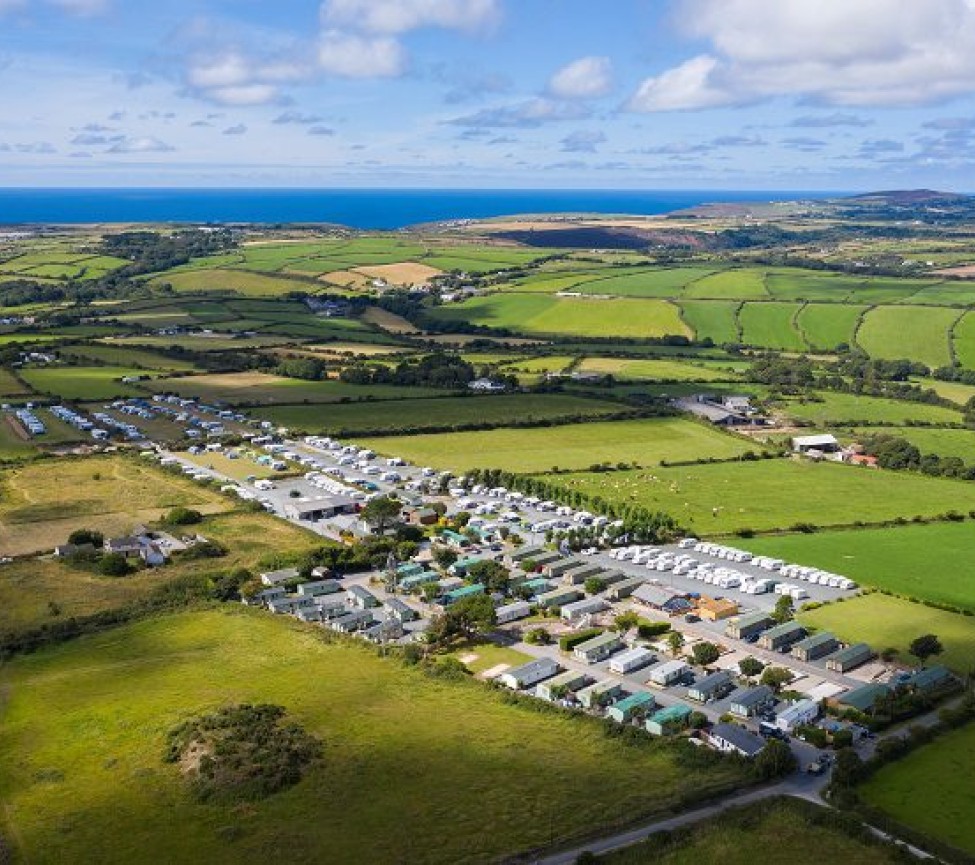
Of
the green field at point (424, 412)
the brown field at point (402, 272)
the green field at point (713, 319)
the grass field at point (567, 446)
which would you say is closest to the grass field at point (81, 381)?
the green field at point (424, 412)

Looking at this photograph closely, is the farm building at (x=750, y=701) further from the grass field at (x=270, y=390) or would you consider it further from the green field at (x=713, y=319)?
the green field at (x=713, y=319)

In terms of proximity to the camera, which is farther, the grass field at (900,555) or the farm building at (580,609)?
the grass field at (900,555)

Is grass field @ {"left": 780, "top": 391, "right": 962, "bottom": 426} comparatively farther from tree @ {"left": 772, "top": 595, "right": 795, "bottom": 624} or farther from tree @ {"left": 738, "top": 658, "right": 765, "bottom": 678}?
tree @ {"left": 738, "top": 658, "right": 765, "bottom": 678}

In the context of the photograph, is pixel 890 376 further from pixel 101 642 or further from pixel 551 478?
pixel 101 642

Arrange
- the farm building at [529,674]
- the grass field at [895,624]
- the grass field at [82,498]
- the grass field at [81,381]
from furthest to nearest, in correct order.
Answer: the grass field at [81,381]
the grass field at [82,498]
the grass field at [895,624]
the farm building at [529,674]

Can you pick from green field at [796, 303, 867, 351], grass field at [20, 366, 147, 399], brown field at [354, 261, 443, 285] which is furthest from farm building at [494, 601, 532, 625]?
brown field at [354, 261, 443, 285]

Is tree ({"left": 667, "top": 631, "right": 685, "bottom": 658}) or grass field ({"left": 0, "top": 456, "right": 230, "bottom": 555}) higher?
grass field ({"left": 0, "top": 456, "right": 230, "bottom": 555})
